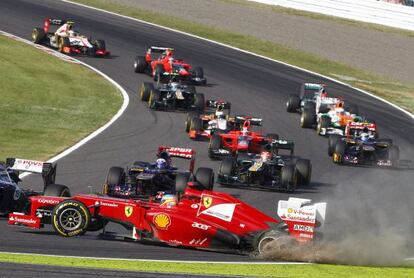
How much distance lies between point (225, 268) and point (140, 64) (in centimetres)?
2790

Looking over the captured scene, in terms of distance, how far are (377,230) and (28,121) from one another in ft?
54.2

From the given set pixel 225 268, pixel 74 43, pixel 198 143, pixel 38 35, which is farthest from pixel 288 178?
pixel 38 35

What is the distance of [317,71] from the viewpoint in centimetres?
4916

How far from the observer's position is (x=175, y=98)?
124 ft

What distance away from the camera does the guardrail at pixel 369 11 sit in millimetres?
57531

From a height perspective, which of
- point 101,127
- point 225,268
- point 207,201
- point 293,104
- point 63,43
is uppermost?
point 63,43

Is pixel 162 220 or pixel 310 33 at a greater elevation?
pixel 310 33

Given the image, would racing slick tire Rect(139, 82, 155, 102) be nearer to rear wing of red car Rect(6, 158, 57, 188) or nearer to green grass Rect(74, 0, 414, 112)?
green grass Rect(74, 0, 414, 112)

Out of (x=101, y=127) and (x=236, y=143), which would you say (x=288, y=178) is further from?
(x=101, y=127)

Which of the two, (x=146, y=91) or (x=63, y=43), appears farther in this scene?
(x=63, y=43)

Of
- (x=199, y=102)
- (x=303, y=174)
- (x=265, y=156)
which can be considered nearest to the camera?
(x=303, y=174)

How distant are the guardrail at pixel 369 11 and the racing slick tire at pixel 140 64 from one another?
60.5 ft

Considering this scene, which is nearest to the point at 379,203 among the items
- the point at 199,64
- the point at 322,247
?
the point at 322,247

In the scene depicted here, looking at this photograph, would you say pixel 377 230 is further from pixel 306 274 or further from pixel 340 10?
pixel 340 10
